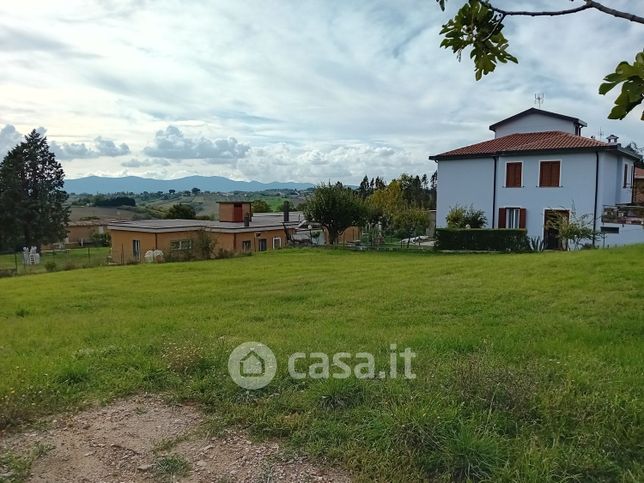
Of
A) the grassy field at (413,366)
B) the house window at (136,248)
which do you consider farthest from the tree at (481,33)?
the house window at (136,248)

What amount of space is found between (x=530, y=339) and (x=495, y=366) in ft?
4.80

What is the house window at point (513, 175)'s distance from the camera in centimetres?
2469

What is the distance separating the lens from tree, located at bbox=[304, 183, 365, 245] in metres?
26.5

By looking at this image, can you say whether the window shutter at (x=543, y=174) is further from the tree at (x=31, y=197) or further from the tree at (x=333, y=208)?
the tree at (x=31, y=197)

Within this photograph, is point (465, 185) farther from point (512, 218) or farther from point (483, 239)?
point (483, 239)

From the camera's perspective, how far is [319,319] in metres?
6.85

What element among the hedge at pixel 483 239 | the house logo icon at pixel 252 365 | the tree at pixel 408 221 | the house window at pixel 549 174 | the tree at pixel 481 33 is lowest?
the house logo icon at pixel 252 365

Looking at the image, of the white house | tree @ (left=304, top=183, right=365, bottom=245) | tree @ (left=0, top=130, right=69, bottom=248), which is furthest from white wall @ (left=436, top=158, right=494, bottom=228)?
tree @ (left=0, top=130, right=69, bottom=248)

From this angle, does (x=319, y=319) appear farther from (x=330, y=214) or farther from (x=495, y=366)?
(x=330, y=214)

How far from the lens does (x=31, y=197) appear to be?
52281 mm

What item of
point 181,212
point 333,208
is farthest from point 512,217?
point 181,212

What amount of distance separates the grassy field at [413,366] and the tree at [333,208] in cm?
1703

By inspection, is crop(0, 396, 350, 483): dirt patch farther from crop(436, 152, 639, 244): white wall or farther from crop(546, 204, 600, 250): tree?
crop(436, 152, 639, 244): white wall

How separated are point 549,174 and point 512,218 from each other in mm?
2710
